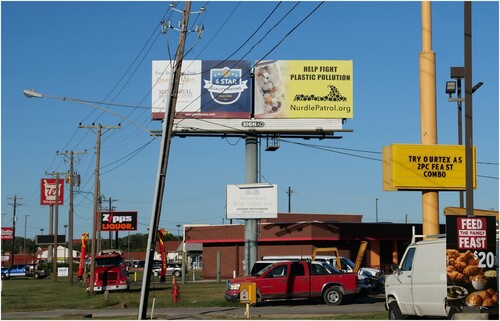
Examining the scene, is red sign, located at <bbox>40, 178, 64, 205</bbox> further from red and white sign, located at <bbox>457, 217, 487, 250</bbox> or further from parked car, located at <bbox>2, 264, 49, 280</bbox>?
red and white sign, located at <bbox>457, 217, 487, 250</bbox>

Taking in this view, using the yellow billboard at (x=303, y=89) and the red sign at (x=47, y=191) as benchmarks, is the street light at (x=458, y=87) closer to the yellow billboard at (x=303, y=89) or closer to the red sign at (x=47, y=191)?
the yellow billboard at (x=303, y=89)

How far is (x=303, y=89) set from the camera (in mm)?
57781

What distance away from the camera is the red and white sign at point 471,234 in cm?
1794

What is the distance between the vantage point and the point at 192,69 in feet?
191

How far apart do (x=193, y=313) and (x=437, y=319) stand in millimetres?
13448

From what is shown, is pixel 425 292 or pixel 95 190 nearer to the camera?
pixel 425 292

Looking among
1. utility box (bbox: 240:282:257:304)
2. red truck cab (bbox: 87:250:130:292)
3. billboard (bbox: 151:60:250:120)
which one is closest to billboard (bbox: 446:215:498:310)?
utility box (bbox: 240:282:257:304)

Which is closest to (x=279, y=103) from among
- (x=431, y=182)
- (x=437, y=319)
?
(x=431, y=182)

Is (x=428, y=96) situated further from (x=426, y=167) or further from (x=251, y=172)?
(x=251, y=172)

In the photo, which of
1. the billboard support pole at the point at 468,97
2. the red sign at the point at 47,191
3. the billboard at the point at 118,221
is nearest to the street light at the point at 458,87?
the billboard support pole at the point at 468,97

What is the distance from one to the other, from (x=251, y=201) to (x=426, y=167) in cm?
3181

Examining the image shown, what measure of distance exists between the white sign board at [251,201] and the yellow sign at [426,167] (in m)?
30.5

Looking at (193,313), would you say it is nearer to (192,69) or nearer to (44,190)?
(192,69)

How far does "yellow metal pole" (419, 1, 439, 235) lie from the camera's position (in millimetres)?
23812
